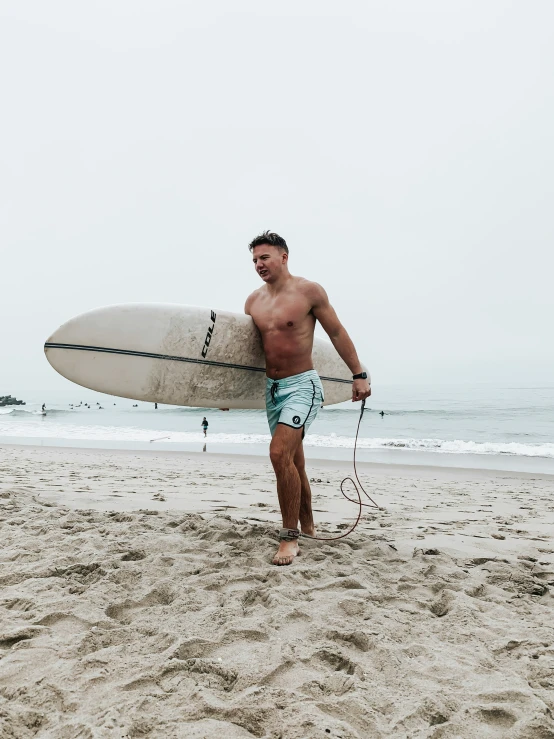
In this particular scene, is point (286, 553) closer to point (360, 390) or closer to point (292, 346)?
point (360, 390)

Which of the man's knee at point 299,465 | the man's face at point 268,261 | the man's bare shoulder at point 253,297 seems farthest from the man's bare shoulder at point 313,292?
the man's knee at point 299,465

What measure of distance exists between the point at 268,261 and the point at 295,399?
0.87 metres

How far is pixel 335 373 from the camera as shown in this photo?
171 inches

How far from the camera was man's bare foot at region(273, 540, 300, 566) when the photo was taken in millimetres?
2662

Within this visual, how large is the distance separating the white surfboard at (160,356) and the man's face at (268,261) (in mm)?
673

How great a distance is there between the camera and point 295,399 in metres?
2.92

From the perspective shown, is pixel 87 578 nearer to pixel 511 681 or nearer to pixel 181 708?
pixel 181 708

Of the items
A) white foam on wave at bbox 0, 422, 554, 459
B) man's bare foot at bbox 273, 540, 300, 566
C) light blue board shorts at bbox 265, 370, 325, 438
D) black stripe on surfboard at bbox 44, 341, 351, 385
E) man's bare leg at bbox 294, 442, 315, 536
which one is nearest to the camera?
man's bare foot at bbox 273, 540, 300, 566

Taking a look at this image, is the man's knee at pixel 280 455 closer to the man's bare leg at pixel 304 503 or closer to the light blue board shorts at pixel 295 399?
the light blue board shorts at pixel 295 399

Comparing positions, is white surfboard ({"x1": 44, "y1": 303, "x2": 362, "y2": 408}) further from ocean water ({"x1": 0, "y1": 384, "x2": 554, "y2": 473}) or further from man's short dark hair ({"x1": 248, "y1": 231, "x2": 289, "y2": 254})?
ocean water ({"x1": 0, "y1": 384, "x2": 554, "y2": 473})

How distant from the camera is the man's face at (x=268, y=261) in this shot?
3.01 m

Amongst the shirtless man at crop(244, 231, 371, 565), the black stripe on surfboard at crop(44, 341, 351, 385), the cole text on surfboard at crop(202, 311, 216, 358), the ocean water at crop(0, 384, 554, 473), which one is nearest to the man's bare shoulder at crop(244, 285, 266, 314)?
the shirtless man at crop(244, 231, 371, 565)

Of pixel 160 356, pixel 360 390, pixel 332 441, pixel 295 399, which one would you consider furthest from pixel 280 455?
pixel 332 441

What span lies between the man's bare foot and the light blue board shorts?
65 cm
